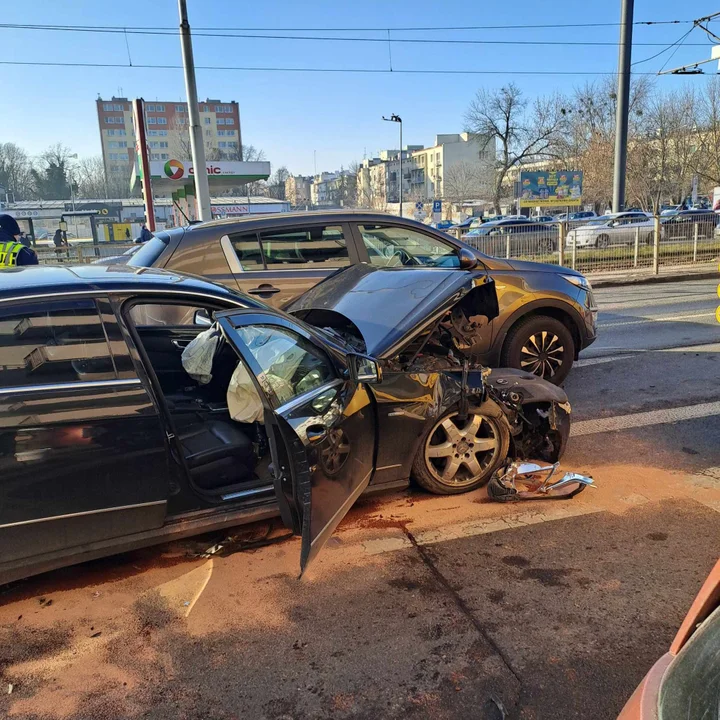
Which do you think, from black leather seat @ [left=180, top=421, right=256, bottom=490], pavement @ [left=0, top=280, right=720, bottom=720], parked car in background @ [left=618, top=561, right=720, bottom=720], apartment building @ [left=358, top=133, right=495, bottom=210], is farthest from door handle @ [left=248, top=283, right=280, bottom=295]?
apartment building @ [left=358, top=133, right=495, bottom=210]

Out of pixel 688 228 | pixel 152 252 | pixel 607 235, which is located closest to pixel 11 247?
pixel 152 252

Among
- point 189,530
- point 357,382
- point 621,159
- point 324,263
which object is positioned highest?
point 621,159

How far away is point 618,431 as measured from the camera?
16.4 feet

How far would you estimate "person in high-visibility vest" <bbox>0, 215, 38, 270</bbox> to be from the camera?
6660 millimetres

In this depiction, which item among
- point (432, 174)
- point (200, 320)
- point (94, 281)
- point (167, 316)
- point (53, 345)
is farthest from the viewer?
point (432, 174)

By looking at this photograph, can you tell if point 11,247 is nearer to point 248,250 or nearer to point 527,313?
point 248,250

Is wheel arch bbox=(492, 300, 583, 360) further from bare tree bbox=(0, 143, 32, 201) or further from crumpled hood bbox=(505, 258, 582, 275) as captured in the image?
bare tree bbox=(0, 143, 32, 201)

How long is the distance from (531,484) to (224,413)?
6.74ft

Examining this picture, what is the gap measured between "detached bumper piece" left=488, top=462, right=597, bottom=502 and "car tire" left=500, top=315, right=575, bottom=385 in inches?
79.2

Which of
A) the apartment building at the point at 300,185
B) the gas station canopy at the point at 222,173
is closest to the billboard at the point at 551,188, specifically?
the gas station canopy at the point at 222,173

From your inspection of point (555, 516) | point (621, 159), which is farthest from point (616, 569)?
point (621, 159)

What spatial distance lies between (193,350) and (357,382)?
58.5 inches

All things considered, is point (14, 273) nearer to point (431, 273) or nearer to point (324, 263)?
point (431, 273)

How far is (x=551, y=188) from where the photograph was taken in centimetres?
3216
